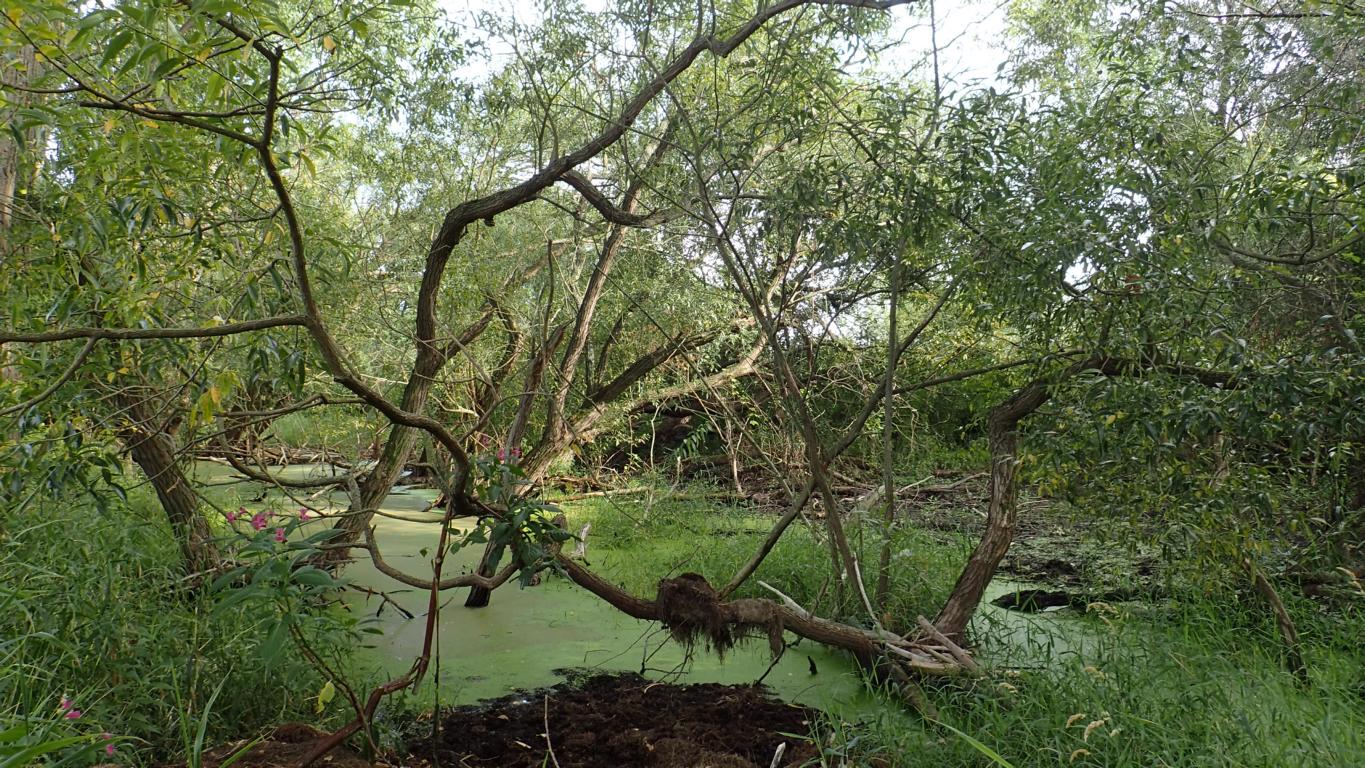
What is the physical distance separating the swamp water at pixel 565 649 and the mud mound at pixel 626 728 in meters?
0.16

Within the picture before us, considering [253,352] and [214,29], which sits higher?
[214,29]

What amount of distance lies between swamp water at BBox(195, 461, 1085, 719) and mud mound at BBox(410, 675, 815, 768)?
0.52ft

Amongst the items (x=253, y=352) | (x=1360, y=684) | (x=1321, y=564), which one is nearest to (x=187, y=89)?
(x=253, y=352)

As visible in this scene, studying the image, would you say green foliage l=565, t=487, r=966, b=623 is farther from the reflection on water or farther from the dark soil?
the dark soil

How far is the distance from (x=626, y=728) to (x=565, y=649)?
1.07 meters

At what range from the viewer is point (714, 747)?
315cm

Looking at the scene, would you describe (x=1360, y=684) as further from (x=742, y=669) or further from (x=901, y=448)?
(x=901, y=448)

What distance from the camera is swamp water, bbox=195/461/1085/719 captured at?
3.77 metres

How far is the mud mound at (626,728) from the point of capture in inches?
121

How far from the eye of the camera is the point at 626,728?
3.38 m

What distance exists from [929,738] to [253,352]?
7.84 ft

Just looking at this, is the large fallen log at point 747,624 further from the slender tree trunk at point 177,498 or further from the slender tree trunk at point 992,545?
the slender tree trunk at point 177,498

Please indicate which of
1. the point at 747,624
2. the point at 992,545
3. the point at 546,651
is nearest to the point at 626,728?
the point at 747,624

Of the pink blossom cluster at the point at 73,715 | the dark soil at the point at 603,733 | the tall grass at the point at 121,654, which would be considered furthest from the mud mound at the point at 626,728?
the pink blossom cluster at the point at 73,715
